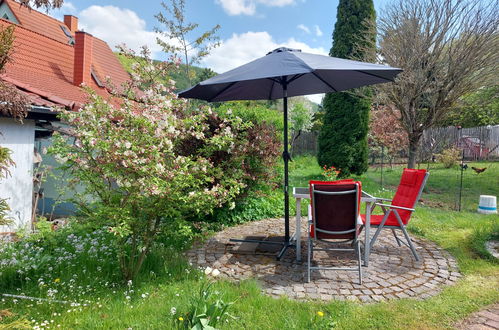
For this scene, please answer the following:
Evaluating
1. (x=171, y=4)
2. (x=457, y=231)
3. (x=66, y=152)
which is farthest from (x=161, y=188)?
(x=171, y=4)

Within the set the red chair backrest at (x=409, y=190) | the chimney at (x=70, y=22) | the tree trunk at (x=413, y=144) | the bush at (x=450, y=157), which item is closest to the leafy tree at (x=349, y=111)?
the tree trunk at (x=413, y=144)

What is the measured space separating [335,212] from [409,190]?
1.47m

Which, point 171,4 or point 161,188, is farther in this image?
point 171,4

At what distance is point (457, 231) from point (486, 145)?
39.6ft

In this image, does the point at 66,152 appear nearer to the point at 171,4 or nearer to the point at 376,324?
the point at 376,324

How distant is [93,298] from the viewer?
9.64 feet

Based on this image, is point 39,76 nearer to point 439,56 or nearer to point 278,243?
point 278,243

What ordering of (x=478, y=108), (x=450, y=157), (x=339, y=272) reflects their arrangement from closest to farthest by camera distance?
(x=339, y=272), (x=478, y=108), (x=450, y=157)

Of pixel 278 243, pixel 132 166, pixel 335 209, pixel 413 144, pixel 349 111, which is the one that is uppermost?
pixel 349 111

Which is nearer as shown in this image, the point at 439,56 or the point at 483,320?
the point at 483,320

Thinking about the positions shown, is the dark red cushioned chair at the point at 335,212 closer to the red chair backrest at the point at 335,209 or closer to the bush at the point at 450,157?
the red chair backrest at the point at 335,209

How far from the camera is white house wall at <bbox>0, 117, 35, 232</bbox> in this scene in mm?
5793

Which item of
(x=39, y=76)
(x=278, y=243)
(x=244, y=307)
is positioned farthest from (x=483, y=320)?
(x=39, y=76)

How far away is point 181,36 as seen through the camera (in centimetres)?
1508
